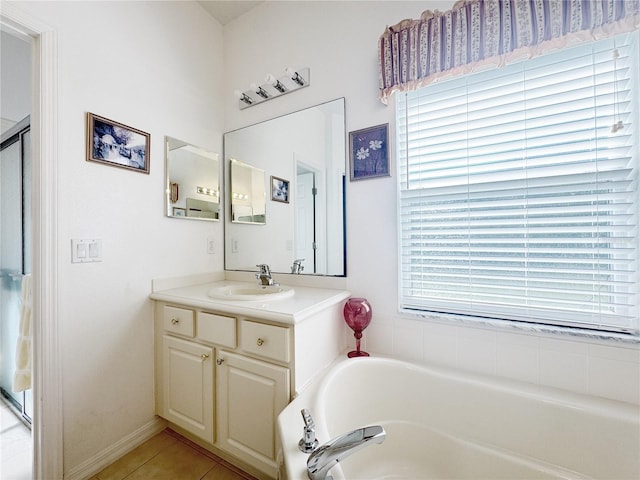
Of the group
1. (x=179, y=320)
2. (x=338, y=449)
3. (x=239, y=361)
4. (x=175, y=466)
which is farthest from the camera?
(x=179, y=320)

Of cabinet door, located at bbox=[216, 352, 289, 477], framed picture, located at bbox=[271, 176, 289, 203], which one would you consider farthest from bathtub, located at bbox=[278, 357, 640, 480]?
framed picture, located at bbox=[271, 176, 289, 203]

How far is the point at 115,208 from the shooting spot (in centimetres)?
143

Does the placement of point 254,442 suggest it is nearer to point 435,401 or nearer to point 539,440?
point 435,401

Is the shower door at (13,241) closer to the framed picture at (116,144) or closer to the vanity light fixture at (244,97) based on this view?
the framed picture at (116,144)

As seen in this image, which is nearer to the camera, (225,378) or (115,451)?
(225,378)

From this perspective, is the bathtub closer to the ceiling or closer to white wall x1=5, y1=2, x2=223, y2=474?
white wall x1=5, y1=2, x2=223, y2=474

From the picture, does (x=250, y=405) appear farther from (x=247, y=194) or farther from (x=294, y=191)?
(x=247, y=194)

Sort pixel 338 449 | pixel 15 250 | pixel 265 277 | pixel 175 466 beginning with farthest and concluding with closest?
pixel 15 250 < pixel 265 277 < pixel 175 466 < pixel 338 449

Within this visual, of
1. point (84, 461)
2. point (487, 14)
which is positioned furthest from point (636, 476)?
point (84, 461)

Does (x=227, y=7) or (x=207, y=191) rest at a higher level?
(x=227, y=7)

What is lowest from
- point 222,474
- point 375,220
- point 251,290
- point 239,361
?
point 222,474

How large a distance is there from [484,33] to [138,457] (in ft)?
8.72

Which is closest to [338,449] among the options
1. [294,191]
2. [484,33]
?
[294,191]

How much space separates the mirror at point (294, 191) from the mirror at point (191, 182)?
0.12m
